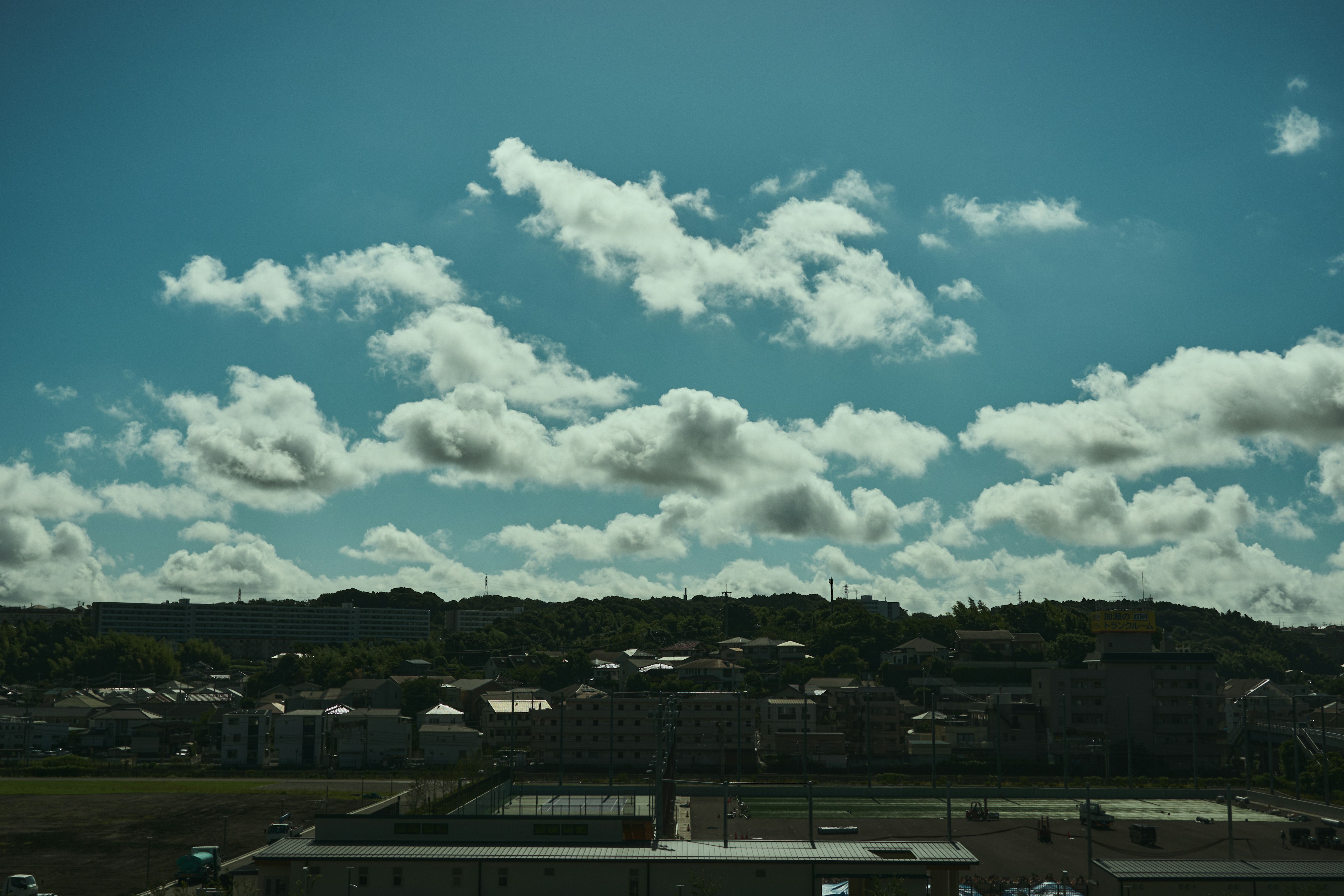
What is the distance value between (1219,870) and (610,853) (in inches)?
875

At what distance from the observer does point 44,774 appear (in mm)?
85312

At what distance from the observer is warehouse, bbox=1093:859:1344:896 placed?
1388 inches

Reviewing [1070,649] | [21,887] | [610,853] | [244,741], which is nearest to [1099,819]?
[610,853]

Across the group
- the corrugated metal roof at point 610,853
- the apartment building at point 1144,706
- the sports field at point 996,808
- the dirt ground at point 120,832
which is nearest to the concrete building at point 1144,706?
the apartment building at point 1144,706

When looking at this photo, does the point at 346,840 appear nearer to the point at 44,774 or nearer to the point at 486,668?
the point at 44,774

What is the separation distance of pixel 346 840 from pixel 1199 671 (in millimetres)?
84243

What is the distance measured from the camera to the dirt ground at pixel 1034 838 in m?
50.6

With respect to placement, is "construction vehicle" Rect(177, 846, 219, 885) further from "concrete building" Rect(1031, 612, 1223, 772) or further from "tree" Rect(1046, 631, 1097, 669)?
"tree" Rect(1046, 631, 1097, 669)

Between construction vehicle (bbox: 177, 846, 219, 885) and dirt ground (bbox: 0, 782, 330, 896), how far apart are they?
1.06m

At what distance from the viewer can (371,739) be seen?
95500 millimetres

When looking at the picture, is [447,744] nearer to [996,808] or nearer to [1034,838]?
[996,808]

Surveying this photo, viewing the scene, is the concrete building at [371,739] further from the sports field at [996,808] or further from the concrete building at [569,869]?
the concrete building at [569,869]

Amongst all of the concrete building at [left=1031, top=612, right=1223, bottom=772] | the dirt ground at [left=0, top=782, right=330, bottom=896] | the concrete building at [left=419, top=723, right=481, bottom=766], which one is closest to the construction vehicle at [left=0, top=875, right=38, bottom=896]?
the dirt ground at [left=0, top=782, right=330, bottom=896]

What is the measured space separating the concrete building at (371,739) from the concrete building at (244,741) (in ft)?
20.6
